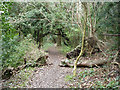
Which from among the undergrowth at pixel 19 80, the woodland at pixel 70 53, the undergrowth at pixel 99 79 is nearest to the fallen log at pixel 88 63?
the woodland at pixel 70 53

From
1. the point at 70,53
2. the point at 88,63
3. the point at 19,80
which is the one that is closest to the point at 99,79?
the point at 88,63

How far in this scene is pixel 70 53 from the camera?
4.93 metres

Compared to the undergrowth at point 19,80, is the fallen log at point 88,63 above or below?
above

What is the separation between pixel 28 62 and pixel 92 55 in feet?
7.49

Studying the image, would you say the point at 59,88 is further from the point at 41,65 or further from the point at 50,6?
the point at 50,6

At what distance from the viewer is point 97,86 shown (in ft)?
7.39

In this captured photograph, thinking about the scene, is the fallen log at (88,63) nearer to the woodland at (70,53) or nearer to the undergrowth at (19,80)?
the woodland at (70,53)

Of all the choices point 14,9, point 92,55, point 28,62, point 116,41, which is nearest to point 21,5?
point 14,9

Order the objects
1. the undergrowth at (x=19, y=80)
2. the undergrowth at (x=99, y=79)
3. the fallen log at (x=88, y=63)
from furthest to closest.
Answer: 1. the fallen log at (x=88, y=63)
2. the undergrowth at (x=19, y=80)
3. the undergrowth at (x=99, y=79)

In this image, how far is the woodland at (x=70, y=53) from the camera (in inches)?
87.0

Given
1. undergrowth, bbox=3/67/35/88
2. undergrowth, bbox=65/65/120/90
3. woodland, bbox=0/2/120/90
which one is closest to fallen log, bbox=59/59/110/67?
woodland, bbox=0/2/120/90

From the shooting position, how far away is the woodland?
87.0 inches

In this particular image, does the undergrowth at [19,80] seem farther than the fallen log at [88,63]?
No

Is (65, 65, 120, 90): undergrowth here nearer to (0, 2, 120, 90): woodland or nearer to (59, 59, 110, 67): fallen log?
(0, 2, 120, 90): woodland
